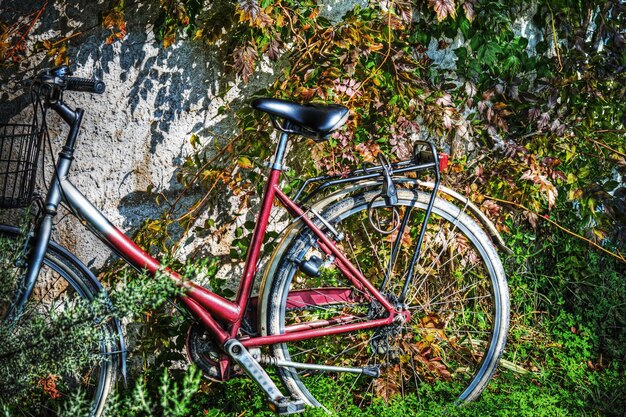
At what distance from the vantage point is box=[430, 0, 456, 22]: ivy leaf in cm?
287

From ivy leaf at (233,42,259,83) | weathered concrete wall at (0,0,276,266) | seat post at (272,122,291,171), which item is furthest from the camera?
weathered concrete wall at (0,0,276,266)

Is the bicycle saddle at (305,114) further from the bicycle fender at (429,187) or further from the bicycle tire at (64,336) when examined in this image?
the bicycle tire at (64,336)

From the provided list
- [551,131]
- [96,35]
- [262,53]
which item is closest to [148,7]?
[96,35]

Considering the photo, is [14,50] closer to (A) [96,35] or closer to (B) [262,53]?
(A) [96,35]

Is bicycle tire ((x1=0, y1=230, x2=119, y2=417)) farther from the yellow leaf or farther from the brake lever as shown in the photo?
the brake lever

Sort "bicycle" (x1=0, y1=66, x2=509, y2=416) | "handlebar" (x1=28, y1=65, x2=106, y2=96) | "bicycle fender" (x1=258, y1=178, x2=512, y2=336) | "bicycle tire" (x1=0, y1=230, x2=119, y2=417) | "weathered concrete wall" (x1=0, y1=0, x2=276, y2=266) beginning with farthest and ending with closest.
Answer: "weathered concrete wall" (x1=0, y1=0, x2=276, y2=266) < "bicycle fender" (x1=258, y1=178, x2=512, y2=336) < "bicycle" (x1=0, y1=66, x2=509, y2=416) < "handlebar" (x1=28, y1=65, x2=106, y2=96) < "bicycle tire" (x1=0, y1=230, x2=119, y2=417)

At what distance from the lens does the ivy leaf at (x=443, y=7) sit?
9.43 feet

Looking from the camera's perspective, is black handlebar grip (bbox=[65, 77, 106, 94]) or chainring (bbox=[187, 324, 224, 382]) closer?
black handlebar grip (bbox=[65, 77, 106, 94])

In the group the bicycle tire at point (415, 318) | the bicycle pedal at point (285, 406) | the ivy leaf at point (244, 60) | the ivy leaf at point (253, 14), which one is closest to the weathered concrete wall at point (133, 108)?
the ivy leaf at point (244, 60)

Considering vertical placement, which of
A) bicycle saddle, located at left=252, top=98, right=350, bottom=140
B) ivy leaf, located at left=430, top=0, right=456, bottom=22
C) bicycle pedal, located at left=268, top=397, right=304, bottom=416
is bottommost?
bicycle pedal, located at left=268, top=397, right=304, bottom=416

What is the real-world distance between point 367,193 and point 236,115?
711mm

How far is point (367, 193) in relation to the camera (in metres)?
2.76

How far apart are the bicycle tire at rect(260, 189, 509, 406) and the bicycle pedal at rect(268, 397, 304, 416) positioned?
0.43 feet

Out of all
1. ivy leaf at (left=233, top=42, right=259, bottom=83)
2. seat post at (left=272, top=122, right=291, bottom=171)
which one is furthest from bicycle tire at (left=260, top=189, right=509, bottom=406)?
ivy leaf at (left=233, top=42, right=259, bottom=83)
